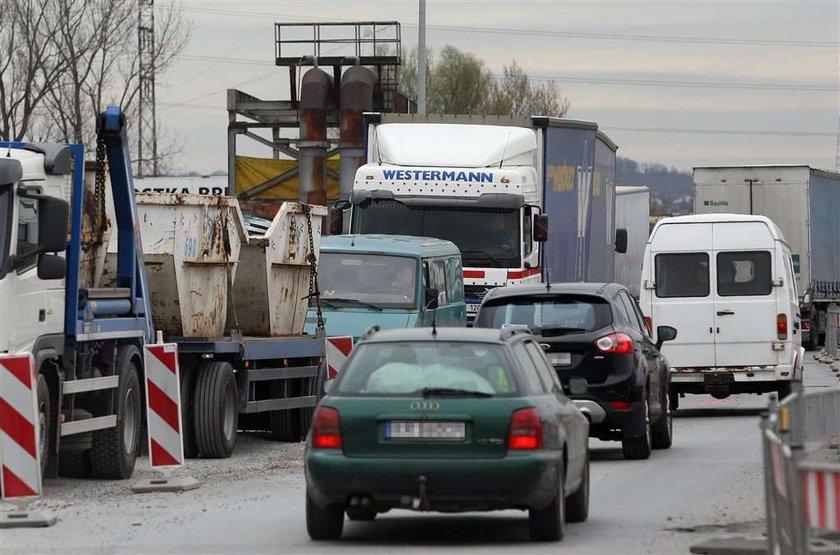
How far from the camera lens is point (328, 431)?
10.8 meters

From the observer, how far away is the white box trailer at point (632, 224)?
1756 inches

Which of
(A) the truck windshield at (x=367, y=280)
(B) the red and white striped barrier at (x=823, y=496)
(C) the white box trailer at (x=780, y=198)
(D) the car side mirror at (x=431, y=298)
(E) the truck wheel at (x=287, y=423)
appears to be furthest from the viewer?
(C) the white box trailer at (x=780, y=198)

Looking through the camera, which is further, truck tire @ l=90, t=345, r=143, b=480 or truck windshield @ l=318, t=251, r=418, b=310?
truck windshield @ l=318, t=251, r=418, b=310

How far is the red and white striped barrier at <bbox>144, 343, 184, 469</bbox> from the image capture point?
52.3 ft

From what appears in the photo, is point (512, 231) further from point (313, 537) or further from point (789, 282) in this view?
point (313, 537)

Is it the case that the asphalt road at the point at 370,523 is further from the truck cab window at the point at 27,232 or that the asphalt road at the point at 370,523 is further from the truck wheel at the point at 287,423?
the truck wheel at the point at 287,423

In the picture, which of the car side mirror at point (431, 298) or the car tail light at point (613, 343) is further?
the car side mirror at point (431, 298)

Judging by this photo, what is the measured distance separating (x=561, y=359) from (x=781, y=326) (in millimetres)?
7509

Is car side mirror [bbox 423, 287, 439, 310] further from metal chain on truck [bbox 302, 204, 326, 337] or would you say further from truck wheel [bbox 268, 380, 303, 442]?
truck wheel [bbox 268, 380, 303, 442]

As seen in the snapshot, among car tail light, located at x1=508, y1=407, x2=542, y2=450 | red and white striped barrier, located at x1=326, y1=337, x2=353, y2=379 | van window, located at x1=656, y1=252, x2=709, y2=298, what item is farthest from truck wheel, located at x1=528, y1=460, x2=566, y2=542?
van window, located at x1=656, y1=252, x2=709, y2=298

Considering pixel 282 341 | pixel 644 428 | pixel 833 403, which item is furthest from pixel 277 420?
pixel 833 403

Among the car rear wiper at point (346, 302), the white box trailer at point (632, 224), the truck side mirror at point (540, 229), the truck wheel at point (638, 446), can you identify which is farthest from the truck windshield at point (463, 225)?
the white box trailer at point (632, 224)

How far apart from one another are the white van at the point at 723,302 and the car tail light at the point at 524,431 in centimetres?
1365

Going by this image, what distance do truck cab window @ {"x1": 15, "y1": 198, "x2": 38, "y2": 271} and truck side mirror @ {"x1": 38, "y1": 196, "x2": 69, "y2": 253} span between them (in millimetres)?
185
